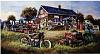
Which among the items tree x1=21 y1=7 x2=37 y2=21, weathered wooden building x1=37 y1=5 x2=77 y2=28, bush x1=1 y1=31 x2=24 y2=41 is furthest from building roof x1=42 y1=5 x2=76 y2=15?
bush x1=1 y1=31 x2=24 y2=41

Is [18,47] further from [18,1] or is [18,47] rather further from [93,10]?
[93,10]

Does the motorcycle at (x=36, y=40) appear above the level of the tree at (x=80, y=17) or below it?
below

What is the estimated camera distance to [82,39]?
2266 mm

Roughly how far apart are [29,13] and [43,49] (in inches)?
18.2

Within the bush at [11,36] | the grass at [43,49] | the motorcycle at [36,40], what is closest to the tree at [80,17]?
the grass at [43,49]

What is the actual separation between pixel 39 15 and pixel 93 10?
2.12 ft

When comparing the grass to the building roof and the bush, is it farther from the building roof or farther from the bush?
the building roof

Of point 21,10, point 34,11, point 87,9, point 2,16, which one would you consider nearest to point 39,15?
point 34,11

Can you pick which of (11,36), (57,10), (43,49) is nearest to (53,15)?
(57,10)

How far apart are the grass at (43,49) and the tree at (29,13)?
0.72 feet

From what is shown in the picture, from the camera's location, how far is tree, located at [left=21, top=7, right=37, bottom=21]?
2.27 metres

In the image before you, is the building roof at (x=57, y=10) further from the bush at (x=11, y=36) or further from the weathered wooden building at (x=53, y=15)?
the bush at (x=11, y=36)

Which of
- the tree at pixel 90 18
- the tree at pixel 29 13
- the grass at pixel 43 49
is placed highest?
the tree at pixel 29 13

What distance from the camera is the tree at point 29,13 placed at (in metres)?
2.27
